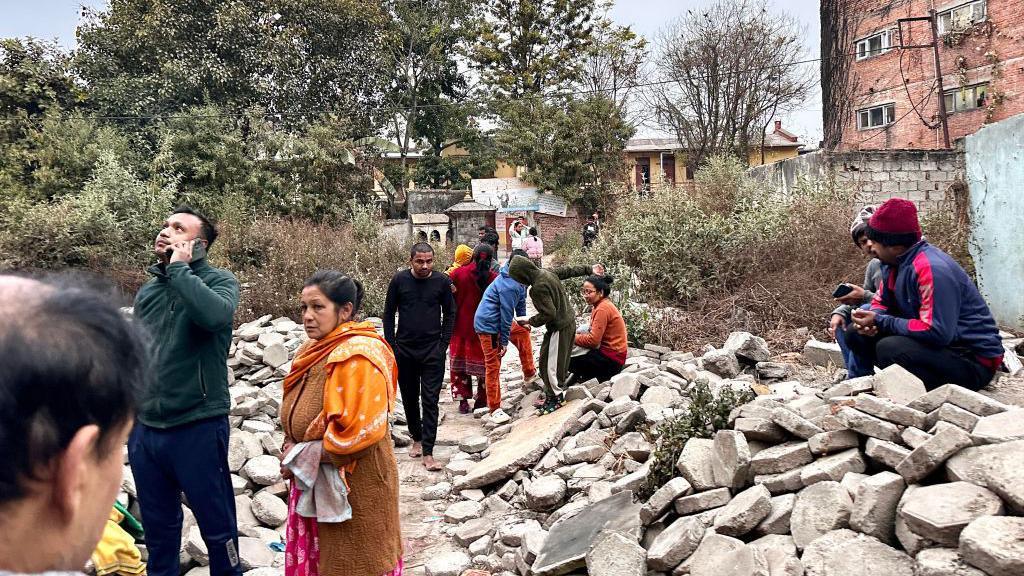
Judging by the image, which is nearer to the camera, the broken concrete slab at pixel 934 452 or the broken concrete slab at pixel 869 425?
the broken concrete slab at pixel 934 452

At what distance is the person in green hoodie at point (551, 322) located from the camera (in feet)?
20.8

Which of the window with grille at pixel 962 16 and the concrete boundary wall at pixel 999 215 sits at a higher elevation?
the window with grille at pixel 962 16

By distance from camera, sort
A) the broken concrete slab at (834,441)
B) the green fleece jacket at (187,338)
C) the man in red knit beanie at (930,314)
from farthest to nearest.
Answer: the man in red knit beanie at (930,314), the broken concrete slab at (834,441), the green fleece jacket at (187,338)

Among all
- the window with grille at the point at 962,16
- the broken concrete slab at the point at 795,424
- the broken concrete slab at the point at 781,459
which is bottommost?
the broken concrete slab at the point at 781,459

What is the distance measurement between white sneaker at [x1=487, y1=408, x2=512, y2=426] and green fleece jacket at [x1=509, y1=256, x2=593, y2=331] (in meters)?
1.07

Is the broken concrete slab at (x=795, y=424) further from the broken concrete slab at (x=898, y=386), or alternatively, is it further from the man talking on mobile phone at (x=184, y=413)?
the man talking on mobile phone at (x=184, y=413)

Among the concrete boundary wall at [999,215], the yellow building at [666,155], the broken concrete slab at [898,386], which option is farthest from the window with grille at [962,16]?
the broken concrete slab at [898,386]

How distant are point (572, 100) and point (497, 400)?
70.3 ft

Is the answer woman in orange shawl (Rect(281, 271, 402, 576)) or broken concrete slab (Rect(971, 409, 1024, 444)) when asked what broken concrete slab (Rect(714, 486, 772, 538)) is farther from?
woman in orange shawl (Rect(281, 271, 402, 576))

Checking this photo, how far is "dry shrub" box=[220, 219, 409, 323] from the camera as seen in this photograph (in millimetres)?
10547

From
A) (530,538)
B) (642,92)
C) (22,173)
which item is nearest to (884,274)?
(530,538)

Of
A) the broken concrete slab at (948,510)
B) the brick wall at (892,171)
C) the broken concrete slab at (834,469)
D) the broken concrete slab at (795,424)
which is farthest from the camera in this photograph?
the brick wall at (892,171)

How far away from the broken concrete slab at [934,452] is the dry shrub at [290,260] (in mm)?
8745

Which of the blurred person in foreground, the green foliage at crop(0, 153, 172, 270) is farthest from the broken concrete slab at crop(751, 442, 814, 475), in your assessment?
the green foliage at crop(0, 153, 172, 270)
